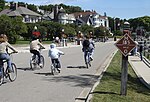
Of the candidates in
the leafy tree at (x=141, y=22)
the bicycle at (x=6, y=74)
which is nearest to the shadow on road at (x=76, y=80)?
the bicycle at (x=6, y=74)

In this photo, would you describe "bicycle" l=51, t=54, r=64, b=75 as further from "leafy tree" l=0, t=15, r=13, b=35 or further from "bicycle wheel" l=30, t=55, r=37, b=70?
"leafy tree" l=0, t=15, r=13, b=35

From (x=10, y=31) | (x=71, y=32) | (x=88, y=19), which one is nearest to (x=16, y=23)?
(x=10, y=31)

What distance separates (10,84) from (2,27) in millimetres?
45911

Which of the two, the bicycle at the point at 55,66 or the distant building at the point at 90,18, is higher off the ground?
the distant building at the point at 90,18

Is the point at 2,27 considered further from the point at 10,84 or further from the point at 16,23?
the point at 10,84

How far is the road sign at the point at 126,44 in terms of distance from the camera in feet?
33.0

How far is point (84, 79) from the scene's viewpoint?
1428 centimetres

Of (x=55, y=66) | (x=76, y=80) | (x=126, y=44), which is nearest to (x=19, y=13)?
(x=55, y=66)

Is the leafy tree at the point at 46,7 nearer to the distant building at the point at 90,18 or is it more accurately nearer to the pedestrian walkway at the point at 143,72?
the distant building at the point at 90,18

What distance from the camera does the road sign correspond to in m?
10.1

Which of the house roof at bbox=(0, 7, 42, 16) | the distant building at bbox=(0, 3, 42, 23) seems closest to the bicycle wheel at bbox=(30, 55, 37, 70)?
the distant building at bbox=(0, 3, 42, 23)

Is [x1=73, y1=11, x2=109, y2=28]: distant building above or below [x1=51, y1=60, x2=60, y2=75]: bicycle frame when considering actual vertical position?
above

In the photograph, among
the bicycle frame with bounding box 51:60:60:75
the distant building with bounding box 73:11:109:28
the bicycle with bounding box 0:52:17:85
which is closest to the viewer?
the bicycle with bounding box 0:52:17:85

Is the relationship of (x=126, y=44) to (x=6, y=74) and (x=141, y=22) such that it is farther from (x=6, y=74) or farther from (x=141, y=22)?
(x=141, y=22)
